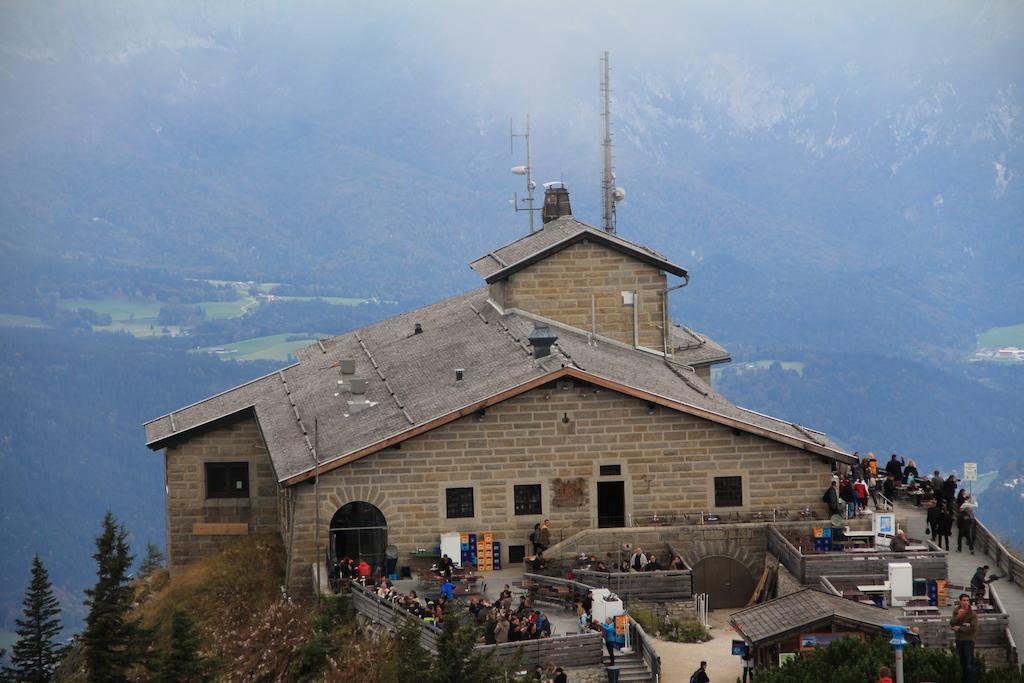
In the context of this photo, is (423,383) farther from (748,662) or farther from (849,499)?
(748,662)

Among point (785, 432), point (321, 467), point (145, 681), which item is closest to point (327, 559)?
point (321, 467)

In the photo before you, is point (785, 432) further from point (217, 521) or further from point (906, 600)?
point (217, 521)

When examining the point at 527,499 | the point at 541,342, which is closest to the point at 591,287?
the point at 541,342

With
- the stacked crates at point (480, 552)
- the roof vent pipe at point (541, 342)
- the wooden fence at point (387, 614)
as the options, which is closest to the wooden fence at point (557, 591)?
the stacked crates at point (480, 552)

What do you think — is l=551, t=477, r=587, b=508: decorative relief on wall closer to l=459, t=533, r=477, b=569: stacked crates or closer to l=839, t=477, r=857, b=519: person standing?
l=459, t=533, r=477, b=569: stacked crates

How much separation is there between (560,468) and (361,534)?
5.71m

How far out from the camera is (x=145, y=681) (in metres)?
49.8

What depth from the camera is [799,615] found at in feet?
140

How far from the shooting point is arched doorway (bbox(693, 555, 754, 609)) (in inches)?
2090

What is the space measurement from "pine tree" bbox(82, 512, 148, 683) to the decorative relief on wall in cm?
1178

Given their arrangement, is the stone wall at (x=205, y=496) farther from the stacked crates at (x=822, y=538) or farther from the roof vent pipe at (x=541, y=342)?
the stacked crates at (x=822, y=538)

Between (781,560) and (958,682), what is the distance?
43.4 feet

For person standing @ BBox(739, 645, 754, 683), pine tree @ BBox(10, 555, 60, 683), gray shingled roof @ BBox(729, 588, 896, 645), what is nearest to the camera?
gray shingled roof @ BBox(729, 588, 896, 645)

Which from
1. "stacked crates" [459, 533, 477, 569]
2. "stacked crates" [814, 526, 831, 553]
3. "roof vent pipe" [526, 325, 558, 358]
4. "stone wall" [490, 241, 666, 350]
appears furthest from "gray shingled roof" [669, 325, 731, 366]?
"stacked crates" [459, 533, 477, 569]
